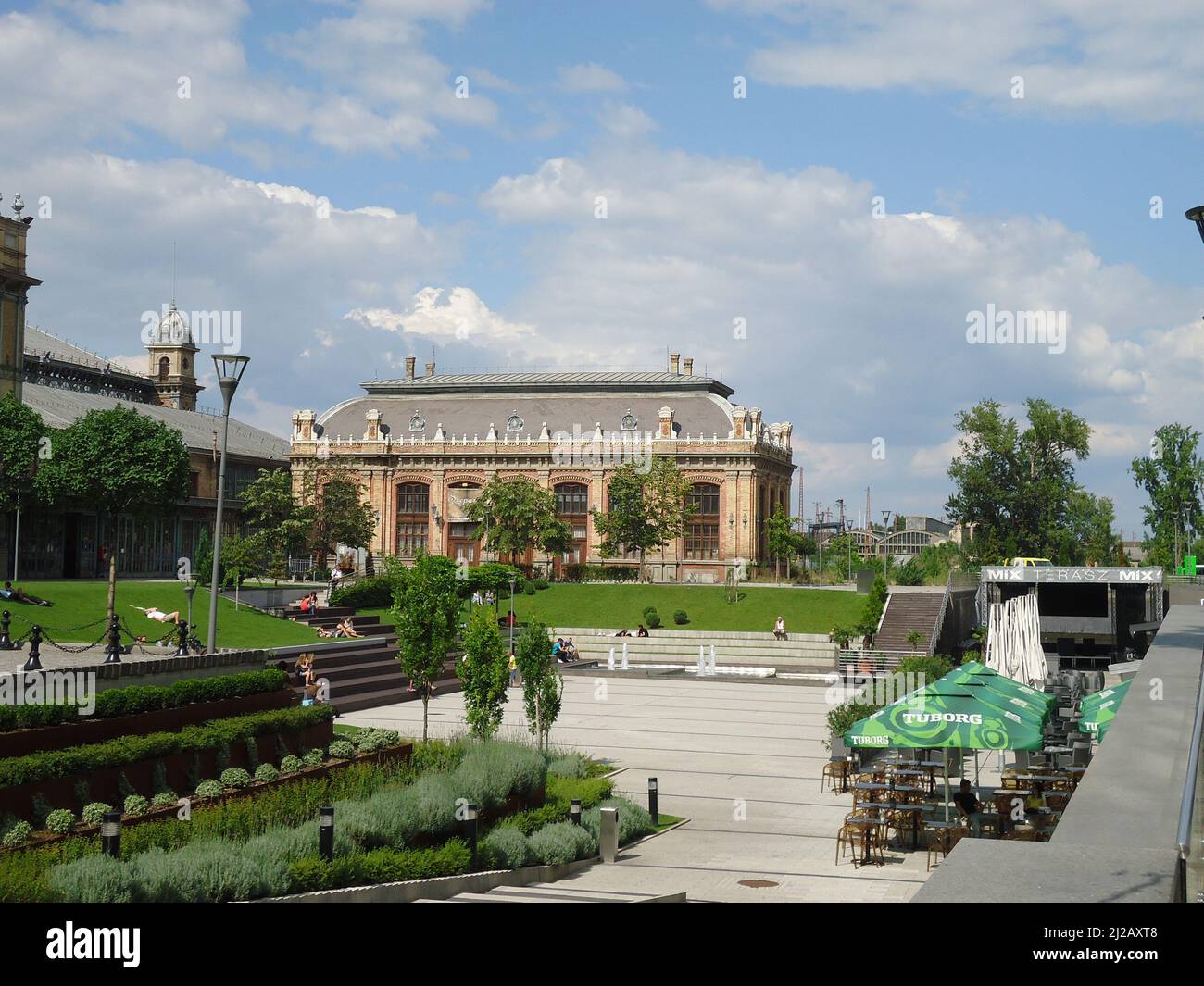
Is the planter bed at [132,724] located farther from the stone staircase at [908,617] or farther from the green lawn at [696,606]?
the green lawn at [696,606]

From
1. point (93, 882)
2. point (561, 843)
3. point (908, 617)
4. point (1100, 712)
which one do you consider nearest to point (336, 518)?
point (908, 617)

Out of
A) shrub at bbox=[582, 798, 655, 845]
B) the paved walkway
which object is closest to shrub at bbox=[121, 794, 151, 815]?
the paved walkway

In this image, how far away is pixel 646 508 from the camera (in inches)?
2692

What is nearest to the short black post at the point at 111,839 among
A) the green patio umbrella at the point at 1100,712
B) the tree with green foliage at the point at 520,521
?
the green patio umbrella at the point at 1100,712

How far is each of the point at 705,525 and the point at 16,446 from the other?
41.6m

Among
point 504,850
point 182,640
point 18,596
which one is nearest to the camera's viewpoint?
point 504,850

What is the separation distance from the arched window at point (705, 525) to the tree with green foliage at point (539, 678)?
169 ft

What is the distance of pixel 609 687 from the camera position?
4047 centimetres

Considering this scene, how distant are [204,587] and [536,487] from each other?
3006 cm

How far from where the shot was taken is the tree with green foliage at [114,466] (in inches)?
1896

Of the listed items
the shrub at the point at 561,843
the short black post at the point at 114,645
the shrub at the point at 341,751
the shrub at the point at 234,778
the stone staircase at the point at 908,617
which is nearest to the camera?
the shrub at the point at 561,843

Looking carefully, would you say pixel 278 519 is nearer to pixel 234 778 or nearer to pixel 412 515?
pixel 412 515

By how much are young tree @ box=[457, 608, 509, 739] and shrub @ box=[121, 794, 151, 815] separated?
22.0 feet
